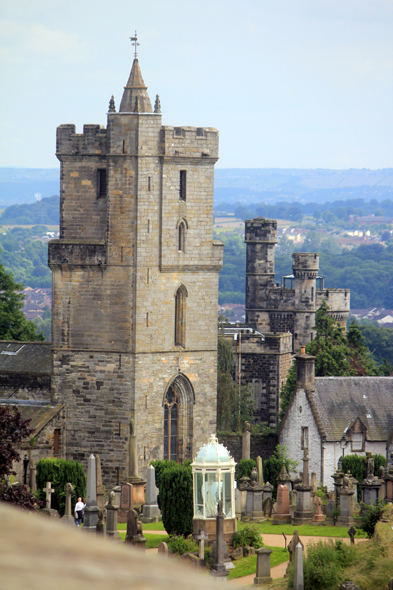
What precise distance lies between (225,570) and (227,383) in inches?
1069

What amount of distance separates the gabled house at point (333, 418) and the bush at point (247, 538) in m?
15.0

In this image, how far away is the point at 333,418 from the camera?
41.8 metres

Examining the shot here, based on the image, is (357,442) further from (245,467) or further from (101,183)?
(101,183)

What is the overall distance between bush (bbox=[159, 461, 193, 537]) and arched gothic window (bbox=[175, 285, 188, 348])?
30.2ft

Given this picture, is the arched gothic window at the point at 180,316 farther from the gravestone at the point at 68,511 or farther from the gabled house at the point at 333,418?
the gravestone at the point at 68,511

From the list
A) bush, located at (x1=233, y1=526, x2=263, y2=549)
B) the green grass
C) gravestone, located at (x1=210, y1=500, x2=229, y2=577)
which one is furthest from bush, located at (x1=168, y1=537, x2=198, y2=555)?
the green grass

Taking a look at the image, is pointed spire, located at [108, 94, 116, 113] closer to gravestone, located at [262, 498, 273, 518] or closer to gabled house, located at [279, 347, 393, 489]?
gabled house, located at [279, 347, 393, 489]

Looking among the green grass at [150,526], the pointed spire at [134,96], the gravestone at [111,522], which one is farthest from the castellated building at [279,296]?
the gravestone at [111,522]

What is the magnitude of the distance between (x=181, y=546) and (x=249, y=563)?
1.64 m

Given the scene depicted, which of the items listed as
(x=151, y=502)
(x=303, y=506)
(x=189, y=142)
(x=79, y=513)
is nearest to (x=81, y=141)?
(x=189, y=142)

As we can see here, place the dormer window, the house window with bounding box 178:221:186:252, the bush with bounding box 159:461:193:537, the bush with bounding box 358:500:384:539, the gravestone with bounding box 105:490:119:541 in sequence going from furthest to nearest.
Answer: the dormer window → the house window with bounding box 178:221:186:252 → the bush with bounding box 159:461:193:537 → the gravestone with bounding box 105:490:119:541 → the bush with bounding box 358:500:384:539

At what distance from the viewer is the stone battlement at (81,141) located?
36469 millimetres

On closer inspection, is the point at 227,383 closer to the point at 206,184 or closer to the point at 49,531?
the point at 206,184

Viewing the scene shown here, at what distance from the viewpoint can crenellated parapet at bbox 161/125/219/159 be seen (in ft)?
120
